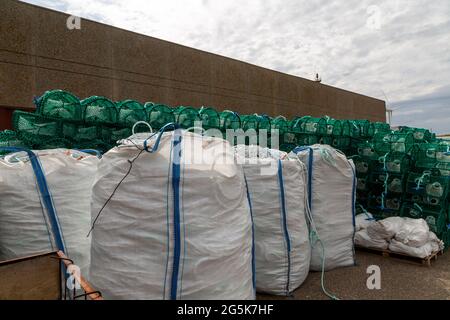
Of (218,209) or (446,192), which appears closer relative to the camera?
(218,209)

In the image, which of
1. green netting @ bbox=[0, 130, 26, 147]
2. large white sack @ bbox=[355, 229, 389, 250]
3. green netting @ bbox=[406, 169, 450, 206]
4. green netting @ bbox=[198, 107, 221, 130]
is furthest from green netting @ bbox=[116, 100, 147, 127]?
green netting @ bbox=[406, 169, 450, 206]

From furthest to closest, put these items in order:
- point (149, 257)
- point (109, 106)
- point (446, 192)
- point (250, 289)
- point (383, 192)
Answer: point (383, 192)
point (446, 192)
point (109, 106)
point (250, 289)
point (149, 257)

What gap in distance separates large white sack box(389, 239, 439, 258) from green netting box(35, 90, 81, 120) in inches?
142

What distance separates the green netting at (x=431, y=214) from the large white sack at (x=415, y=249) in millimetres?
460

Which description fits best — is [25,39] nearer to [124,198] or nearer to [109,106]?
[109,106]

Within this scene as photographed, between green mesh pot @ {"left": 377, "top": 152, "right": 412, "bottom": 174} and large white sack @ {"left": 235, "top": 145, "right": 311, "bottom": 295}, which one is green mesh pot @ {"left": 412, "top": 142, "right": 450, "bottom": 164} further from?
large white sack @ {"left": 235, "top": 145, "right": 311, "bottom": 295}

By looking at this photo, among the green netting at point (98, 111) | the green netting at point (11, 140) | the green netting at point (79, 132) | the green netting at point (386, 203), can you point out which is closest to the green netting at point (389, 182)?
the green netting at point (386, 203)

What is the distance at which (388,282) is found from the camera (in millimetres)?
3076

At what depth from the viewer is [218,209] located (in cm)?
188

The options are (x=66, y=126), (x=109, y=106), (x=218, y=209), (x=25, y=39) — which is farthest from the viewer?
(x=25, y=39)

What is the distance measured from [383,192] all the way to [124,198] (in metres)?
3.87

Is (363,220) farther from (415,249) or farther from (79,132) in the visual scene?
(79,132)

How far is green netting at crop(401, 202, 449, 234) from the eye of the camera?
4.16 meters

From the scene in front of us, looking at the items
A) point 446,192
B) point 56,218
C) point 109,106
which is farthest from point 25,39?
point 446,192
